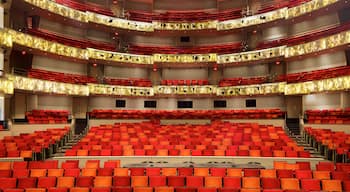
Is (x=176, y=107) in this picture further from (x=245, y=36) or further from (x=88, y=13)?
(x=88, y=13)

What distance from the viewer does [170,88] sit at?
55.1 feet

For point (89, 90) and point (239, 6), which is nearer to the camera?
point (89, 90)

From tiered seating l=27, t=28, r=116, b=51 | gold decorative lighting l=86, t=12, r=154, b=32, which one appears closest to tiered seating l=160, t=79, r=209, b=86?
gold decorative lighting l=86, t=12, r=154, b=32

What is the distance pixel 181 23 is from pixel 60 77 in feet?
26.6

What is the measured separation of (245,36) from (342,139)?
11.1 m

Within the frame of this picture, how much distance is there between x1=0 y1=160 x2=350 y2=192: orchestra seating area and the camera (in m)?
4.61

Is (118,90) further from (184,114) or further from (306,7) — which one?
(306,7)

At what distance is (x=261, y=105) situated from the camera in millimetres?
17359

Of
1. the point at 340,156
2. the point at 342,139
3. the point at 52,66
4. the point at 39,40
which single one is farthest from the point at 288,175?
the point at 52,66

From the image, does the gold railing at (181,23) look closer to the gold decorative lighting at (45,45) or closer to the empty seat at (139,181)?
the gold decorative lighting at (45,45)

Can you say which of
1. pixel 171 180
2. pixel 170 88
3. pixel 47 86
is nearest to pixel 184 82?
pixel 170 88

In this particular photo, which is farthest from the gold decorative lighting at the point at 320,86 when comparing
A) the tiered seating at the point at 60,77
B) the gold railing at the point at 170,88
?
the tiered seating at the point at 60,77

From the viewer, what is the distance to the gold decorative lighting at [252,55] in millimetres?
15578

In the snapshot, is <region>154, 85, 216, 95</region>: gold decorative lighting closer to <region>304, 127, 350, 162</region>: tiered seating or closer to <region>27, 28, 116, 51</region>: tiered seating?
<region>27, 28, 116, 51</region>: tiered seating
